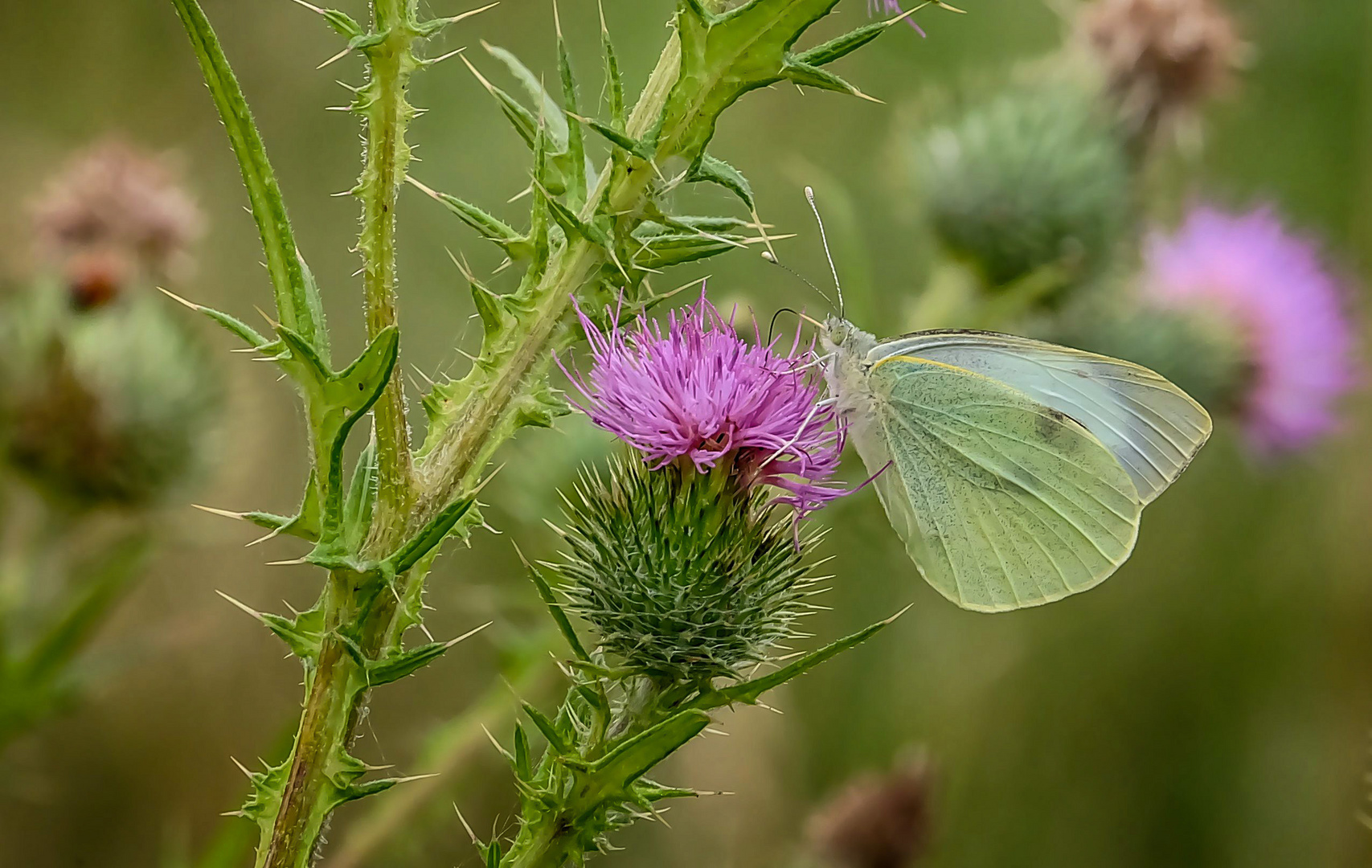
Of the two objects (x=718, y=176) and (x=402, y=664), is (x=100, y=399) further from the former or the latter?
(x=718, y=176)

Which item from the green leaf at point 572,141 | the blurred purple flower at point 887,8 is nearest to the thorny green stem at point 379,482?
the green leaf at point 572,141

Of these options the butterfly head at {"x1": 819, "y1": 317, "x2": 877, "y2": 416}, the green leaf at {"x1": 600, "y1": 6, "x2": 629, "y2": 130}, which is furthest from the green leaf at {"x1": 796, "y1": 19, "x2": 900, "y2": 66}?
the butterfly head at {"x1": 819, "y1": 317, "x2": 877, "y2": 416}

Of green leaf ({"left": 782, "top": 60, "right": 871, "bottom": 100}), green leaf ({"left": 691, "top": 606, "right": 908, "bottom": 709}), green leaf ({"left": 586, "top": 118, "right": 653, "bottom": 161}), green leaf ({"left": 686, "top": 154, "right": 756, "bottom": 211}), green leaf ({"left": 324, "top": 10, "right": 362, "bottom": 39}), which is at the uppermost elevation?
green leaf ({"left": 782, "top": 60, "right": 871, "bottom": 100})

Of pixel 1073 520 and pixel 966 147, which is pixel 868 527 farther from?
pixel 966 147

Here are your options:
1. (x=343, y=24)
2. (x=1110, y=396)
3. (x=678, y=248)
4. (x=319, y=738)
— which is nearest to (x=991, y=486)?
(x=1110, y=396)

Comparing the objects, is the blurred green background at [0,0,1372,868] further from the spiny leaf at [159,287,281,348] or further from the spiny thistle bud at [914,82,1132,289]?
the spiny leaf at [159,287,281,348]

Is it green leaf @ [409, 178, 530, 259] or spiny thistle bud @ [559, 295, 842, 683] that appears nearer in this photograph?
green leaf @ [409, 178, 530, 259]
